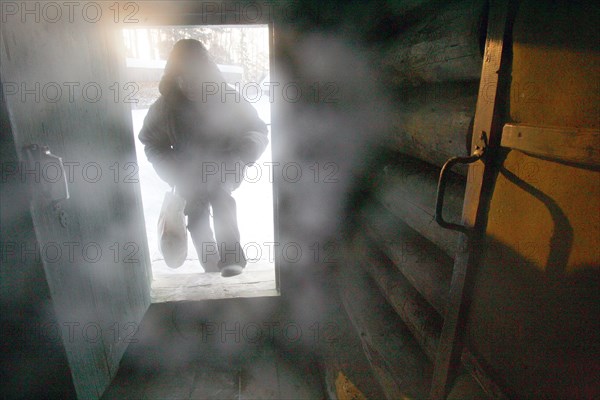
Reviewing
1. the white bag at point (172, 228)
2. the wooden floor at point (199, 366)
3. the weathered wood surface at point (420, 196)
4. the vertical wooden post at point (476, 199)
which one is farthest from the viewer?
the white bag at point (172, 228)

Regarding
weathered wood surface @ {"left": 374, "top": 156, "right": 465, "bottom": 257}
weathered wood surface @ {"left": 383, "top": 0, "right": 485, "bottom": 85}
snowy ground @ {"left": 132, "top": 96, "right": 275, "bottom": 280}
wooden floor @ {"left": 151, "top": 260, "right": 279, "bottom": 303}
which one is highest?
weathered wood surface @ {"left": 383, "top": 0, "right": 485, "bottom": 85}

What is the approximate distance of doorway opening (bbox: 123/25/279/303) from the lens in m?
2.73

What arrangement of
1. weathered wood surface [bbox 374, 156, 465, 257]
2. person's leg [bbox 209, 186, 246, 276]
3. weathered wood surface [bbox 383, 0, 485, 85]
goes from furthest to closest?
1. person's leg [bbox 209, 186, 246, 276]
2. weathered wood surface [bbox 374, 156, 465, 257]
3. weathered wood surface [bbox 383, 0, 485, 85]

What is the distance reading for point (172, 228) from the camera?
3074 mm

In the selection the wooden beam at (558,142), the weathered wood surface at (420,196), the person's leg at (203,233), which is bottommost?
the person's leg at (203,233)

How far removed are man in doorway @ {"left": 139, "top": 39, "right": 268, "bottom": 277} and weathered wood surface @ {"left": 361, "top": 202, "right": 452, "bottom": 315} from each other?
Answer: 1198mm

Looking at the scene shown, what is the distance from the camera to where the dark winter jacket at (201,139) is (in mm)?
2722

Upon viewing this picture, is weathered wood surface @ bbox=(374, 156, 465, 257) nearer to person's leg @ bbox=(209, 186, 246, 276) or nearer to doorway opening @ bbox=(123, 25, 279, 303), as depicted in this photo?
doorway opening @ bbox=(123, 25, 279, 303)

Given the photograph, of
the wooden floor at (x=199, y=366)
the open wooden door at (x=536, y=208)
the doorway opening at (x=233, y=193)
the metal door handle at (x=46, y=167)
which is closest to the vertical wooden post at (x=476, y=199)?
the open wooden door at (x=536, y=208)

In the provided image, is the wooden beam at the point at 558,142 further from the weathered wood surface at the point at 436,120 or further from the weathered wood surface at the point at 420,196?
the weathered wood surface at the point at 420,196

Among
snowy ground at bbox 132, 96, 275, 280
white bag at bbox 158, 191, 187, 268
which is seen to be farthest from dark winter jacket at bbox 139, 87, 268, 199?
snowy ground at bbox 132, 96, 275, 280

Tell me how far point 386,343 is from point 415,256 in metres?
0.47

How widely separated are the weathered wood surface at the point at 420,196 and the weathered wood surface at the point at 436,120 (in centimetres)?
9

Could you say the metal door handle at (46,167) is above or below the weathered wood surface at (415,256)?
above
